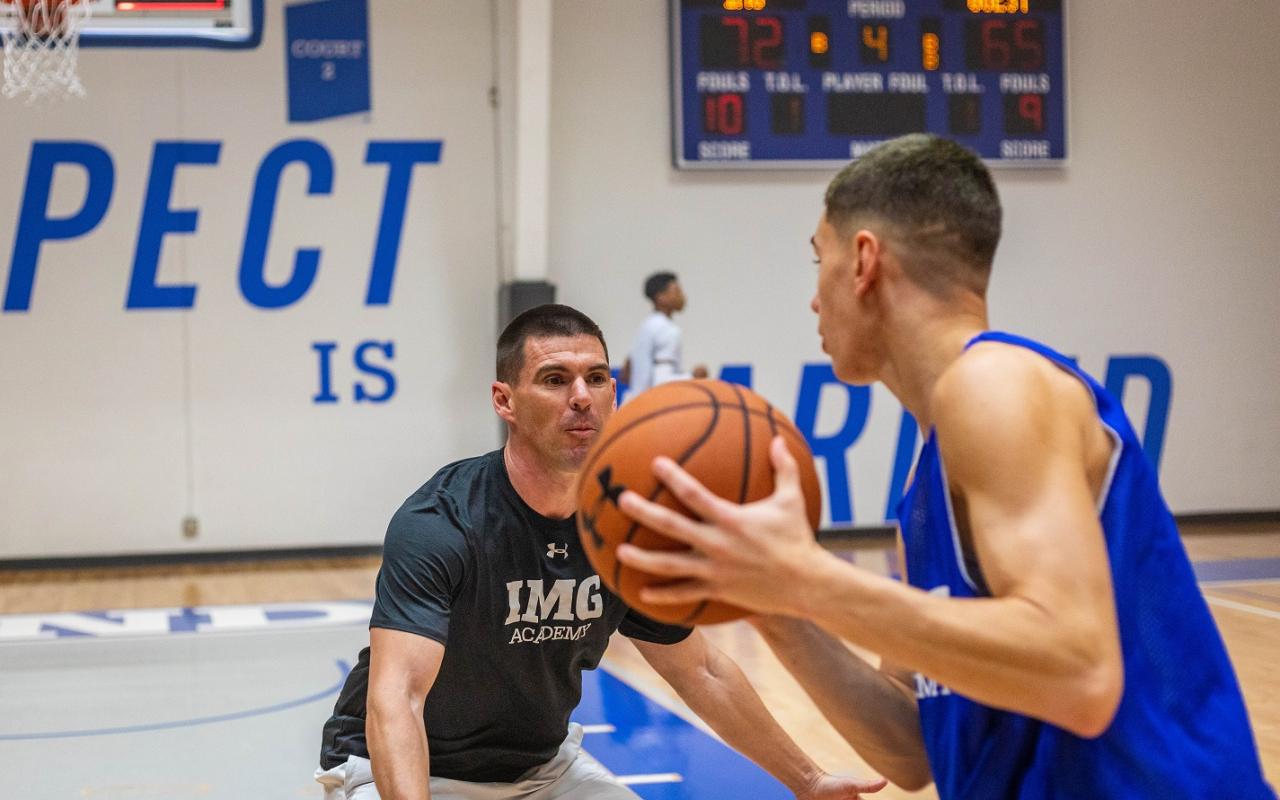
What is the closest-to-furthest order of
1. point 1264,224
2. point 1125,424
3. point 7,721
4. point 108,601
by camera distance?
point 1125,424
point 7,721
point 108,601
point 1264,224

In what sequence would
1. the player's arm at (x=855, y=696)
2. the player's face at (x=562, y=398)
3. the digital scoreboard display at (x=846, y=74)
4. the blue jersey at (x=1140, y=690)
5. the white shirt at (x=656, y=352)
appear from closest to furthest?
the blue jersey at (x=1140, y=690) → the player's arm at (x=855, y=696) → the player's face at (x=562, y=398) → the white shirt at (x=656, y=352) → the digital scoreboard display at (x=846, y=74)

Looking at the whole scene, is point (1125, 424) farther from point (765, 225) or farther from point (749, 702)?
point (765, 225)

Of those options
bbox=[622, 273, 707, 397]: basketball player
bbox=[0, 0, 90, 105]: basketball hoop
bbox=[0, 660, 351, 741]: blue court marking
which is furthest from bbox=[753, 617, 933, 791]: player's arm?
bbox=[622, 273, 707, 397]: basketball player

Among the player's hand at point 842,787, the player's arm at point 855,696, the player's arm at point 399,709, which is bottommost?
the player's hand at point 842,787

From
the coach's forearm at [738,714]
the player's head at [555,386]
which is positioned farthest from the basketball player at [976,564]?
the player's head at [555,386]

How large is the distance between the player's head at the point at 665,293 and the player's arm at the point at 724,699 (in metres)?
7.16

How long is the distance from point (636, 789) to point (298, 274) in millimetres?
7018

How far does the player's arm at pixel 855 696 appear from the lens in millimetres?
2121

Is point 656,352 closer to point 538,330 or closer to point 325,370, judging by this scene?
point 325,370

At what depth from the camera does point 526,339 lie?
3301 millimetres

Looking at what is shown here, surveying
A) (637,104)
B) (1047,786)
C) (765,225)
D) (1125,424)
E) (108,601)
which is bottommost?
(108,601)

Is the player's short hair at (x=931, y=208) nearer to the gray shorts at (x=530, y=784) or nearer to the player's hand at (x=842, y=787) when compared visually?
the player's hand at (x=842, y=787)

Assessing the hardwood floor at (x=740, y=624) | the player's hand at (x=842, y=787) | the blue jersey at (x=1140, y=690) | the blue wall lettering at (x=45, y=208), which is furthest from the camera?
the blue wall lettering at (x=45, y=208)

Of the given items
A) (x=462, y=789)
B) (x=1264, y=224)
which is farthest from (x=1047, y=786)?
(x=1264, y=224)
